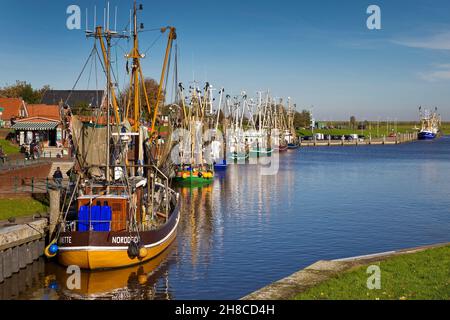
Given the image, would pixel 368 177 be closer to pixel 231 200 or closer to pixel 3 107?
pixel 231 200

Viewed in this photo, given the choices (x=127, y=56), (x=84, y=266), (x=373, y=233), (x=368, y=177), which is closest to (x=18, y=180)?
(x=127, y=56)

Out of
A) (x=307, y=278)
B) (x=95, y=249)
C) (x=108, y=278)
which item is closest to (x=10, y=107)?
(x=95, y=249)

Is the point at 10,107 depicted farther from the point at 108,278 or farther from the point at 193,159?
the point at 108,278

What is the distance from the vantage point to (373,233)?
173 ft

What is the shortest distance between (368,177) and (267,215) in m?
50.9

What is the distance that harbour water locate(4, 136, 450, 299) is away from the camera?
116 feet

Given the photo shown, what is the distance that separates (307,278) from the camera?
27.5m

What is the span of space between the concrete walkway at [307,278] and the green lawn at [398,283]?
646mm

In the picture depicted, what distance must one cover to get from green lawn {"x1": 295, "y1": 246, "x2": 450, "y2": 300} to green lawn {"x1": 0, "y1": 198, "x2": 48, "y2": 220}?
27.9 metres

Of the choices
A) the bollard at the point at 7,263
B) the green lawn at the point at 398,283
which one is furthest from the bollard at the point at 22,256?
the green lawn at the point at 398,283

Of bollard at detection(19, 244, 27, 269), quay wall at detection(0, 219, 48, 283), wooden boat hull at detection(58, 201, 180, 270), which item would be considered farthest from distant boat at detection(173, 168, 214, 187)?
bollard at detection(19, 244, 27, 269)

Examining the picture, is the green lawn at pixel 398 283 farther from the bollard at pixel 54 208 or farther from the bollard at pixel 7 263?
the bollard at pixel 54 208

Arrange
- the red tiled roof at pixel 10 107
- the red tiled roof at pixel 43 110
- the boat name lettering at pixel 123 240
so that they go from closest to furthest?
the boat name lettering at pixel 123 240 < the red tiled roof at pixel 43 110 < the red tiled roof at pixel 10 107

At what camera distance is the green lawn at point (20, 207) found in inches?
1766
